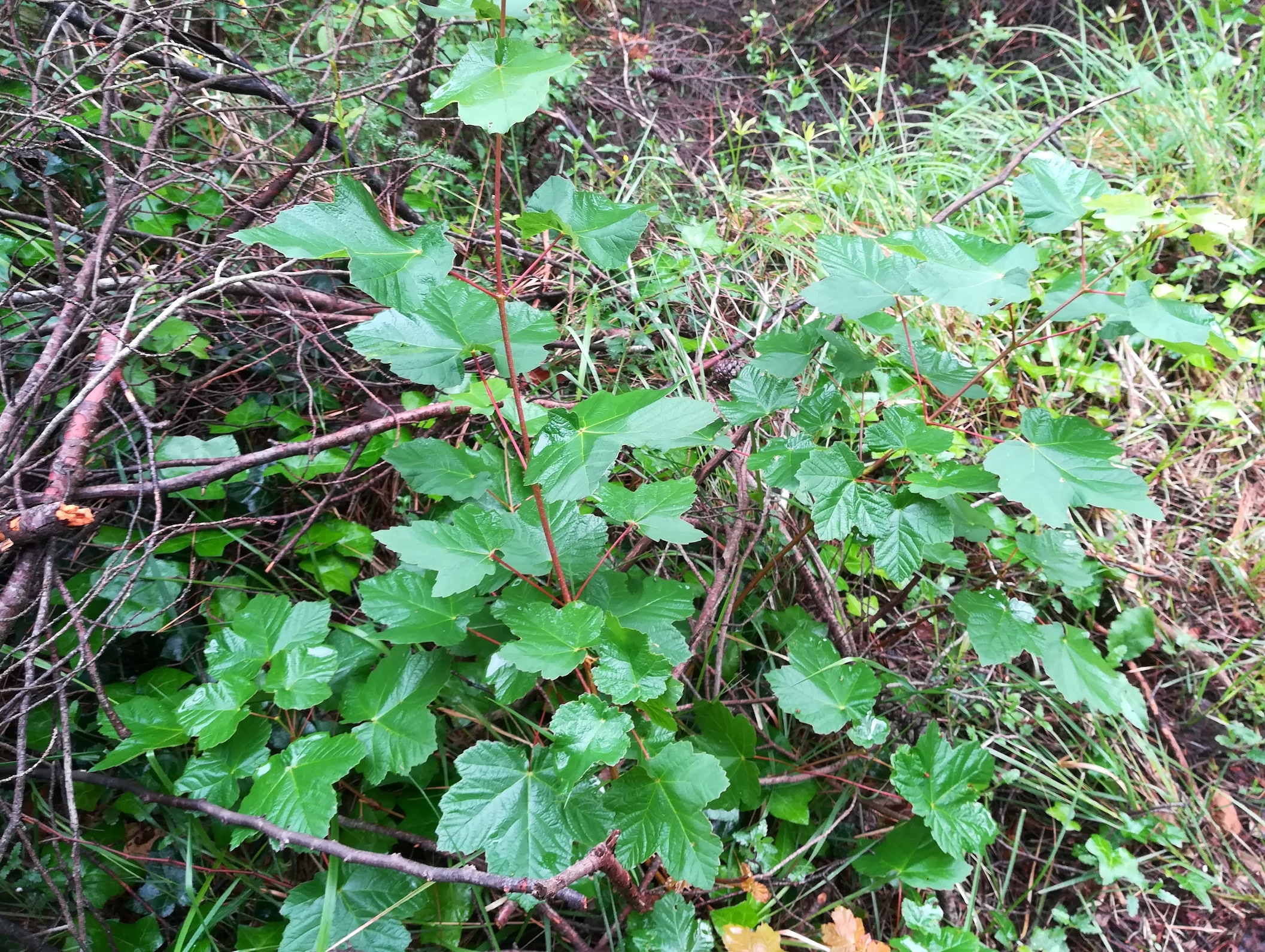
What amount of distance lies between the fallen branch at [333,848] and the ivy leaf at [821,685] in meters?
0.44

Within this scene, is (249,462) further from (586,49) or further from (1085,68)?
(1085,68)

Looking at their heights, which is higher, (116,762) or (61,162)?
(61,162)

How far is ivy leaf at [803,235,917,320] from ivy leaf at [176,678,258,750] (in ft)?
3.80

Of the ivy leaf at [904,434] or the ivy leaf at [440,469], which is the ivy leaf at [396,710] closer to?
the ivy leaf at [440,469]

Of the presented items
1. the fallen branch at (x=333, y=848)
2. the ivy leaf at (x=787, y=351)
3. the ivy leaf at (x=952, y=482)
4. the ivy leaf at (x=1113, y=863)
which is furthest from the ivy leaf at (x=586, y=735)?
the ivy leaf at (x=1113, y=863)

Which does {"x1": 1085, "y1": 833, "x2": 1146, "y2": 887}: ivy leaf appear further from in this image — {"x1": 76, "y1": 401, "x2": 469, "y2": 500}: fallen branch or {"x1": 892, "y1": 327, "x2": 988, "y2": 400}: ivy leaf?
{"x1": 76, "y1": 401, "x2": 469, "y2": 500}: fallen branch

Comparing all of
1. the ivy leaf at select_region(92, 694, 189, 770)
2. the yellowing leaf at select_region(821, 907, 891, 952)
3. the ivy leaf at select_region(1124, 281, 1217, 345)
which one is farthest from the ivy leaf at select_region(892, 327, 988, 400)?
the ivy leaf at select_region(92, 694, 189, 770)

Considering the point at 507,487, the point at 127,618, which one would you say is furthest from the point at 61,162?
the point at 507,487

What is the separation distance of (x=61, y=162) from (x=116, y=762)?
154 centimetres

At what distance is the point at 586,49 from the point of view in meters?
3.12

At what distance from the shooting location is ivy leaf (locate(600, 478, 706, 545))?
98cm

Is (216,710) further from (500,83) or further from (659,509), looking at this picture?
(500,83)

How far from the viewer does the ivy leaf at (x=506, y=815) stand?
0.83 m

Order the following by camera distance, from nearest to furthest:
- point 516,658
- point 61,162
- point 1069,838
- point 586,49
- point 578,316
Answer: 1. point 516,658
2. point 1069,838
3. point 61,162
4. point 578,316
5. point 586,49
